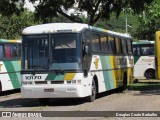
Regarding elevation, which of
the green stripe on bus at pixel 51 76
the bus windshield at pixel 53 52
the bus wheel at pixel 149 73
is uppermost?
the bus windshield at pixel 53 52

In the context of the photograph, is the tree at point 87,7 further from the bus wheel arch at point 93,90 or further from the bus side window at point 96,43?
the bus wheel arch at point 93,90

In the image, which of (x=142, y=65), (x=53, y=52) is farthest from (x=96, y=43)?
(x=142, y=65)

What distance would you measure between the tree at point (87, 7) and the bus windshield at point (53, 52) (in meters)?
8.42

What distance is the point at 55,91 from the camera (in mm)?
17156

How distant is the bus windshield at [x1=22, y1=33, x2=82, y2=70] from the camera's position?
17.2 meters

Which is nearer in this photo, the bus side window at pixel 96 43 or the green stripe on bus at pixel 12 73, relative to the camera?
the bus side window at pixel 96 43

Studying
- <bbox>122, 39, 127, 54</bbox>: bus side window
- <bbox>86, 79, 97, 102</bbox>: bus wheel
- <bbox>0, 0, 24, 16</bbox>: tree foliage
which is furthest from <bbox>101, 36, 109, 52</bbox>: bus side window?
<bbox>0, 0, 24, 16</bbox>: tree foliage

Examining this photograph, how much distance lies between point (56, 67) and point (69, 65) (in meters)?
0.45

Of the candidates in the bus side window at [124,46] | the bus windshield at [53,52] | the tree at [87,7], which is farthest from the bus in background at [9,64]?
the bus windshield at [53,52]

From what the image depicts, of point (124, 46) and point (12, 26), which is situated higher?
point (12, 26)

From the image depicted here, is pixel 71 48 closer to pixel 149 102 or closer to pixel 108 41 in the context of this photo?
pixel 149 102

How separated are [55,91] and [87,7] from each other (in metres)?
10.7

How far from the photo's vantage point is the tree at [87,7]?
25641 mm

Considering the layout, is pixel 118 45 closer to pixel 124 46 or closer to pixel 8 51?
pixel 124 46
